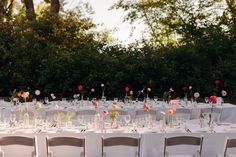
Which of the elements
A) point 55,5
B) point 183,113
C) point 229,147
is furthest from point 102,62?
→ point 229,147

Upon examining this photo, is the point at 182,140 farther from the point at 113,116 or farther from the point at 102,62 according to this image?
the point at 102,62

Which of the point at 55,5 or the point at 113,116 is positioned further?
the point at 55,5

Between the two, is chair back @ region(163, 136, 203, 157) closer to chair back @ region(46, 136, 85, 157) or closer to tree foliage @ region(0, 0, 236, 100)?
chair back @ region(46, 136, 85, 157)

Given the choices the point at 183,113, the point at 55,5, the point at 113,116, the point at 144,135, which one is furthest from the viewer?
the point at 55,5

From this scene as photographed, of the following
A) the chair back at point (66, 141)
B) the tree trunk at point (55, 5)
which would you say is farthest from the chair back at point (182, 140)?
the tree trunk at point (55, 5)

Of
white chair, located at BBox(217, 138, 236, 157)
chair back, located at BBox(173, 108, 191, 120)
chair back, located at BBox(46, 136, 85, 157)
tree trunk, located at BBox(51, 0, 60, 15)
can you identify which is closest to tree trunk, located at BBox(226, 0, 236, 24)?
tree trunk, located at BBox(51, 0, 60, 15)

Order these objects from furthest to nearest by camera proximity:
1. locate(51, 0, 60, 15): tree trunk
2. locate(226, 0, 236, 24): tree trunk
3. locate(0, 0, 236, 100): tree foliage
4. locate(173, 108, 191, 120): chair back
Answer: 1. locate(51, 0, 60, 15): tree trunk
2. locate(226, 0, 236, 24): tree trunk
3. locate(0, 0, 236, 100): tree foliage
4. locate(173, 108, 191, 120): chair back

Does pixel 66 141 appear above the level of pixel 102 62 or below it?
below

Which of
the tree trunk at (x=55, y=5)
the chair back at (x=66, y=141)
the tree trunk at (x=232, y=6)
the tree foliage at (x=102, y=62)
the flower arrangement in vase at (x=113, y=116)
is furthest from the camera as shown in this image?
the tree trunk at (x=55, y=5)

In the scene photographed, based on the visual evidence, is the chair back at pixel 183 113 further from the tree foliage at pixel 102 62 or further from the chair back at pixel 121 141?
the tree foliage at pixel 102 62

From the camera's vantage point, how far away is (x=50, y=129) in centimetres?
742

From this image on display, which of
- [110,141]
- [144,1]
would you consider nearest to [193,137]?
[110,141]

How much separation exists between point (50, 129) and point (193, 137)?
2560 millimetres

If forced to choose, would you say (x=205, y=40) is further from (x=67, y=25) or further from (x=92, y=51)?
(x=67, y=25)
